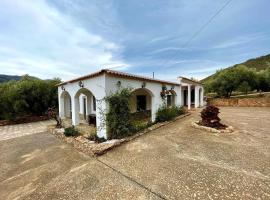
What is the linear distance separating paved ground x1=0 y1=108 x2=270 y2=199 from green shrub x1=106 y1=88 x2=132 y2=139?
97 centimetres

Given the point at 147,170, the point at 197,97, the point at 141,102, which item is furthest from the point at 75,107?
the point at 197,97

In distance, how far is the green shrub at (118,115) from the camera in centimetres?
791

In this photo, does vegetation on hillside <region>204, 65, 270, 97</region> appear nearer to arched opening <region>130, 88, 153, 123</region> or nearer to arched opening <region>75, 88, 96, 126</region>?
arched opening <region>130, 88, 153, 123</region>

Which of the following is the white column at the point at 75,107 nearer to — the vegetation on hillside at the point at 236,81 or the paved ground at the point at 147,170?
the paved ground at the point at 147,170

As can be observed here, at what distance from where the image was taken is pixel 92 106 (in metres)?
14.8

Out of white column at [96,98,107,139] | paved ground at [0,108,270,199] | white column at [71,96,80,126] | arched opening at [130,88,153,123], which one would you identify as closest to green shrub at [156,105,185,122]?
arched opening at [130,88,153,123]

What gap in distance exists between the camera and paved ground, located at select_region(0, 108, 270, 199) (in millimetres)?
3830

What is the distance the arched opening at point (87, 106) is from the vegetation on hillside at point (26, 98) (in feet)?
11.1

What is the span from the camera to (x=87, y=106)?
48.7 ft

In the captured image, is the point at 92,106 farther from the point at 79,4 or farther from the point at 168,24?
the point at 168,24

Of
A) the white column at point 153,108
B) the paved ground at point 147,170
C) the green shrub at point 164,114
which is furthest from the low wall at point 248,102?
the paved ground at point 147,170

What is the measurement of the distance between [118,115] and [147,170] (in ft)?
12.1

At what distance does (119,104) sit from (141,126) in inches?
105

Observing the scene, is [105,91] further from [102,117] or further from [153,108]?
[153,108]
